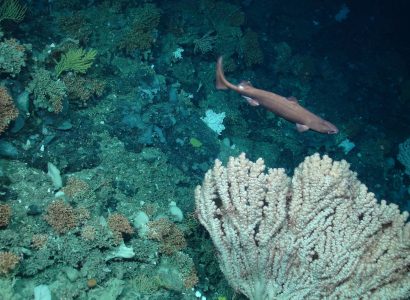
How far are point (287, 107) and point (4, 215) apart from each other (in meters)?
3.59

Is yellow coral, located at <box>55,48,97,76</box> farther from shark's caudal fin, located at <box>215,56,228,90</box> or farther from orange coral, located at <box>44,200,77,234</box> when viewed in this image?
shark's caudal fin, located at <box>215,56,228,90</box>

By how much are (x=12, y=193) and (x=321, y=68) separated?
341 inches

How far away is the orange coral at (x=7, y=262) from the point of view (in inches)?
148

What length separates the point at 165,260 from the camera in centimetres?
480

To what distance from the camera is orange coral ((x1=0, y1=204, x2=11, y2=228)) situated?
414 centimetres

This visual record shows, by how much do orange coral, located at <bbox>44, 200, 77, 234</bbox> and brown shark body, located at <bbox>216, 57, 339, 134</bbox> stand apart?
8.27 feet

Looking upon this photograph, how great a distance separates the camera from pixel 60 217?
14.6ft

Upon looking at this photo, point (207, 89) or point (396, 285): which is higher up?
point (396, 285)

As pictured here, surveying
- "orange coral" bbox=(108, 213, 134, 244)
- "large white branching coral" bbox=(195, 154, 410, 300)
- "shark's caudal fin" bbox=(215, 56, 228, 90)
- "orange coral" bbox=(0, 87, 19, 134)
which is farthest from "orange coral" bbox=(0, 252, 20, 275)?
"shark's caudal fin" bbox=(215, 56, 228, 90)

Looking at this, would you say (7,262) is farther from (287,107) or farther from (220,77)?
(287,107)

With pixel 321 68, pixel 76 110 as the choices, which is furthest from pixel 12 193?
pixel 321 68

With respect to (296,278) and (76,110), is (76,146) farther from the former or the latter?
(296,278)

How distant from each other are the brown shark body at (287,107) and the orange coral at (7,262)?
123 inches

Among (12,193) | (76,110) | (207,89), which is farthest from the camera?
(207,89)
